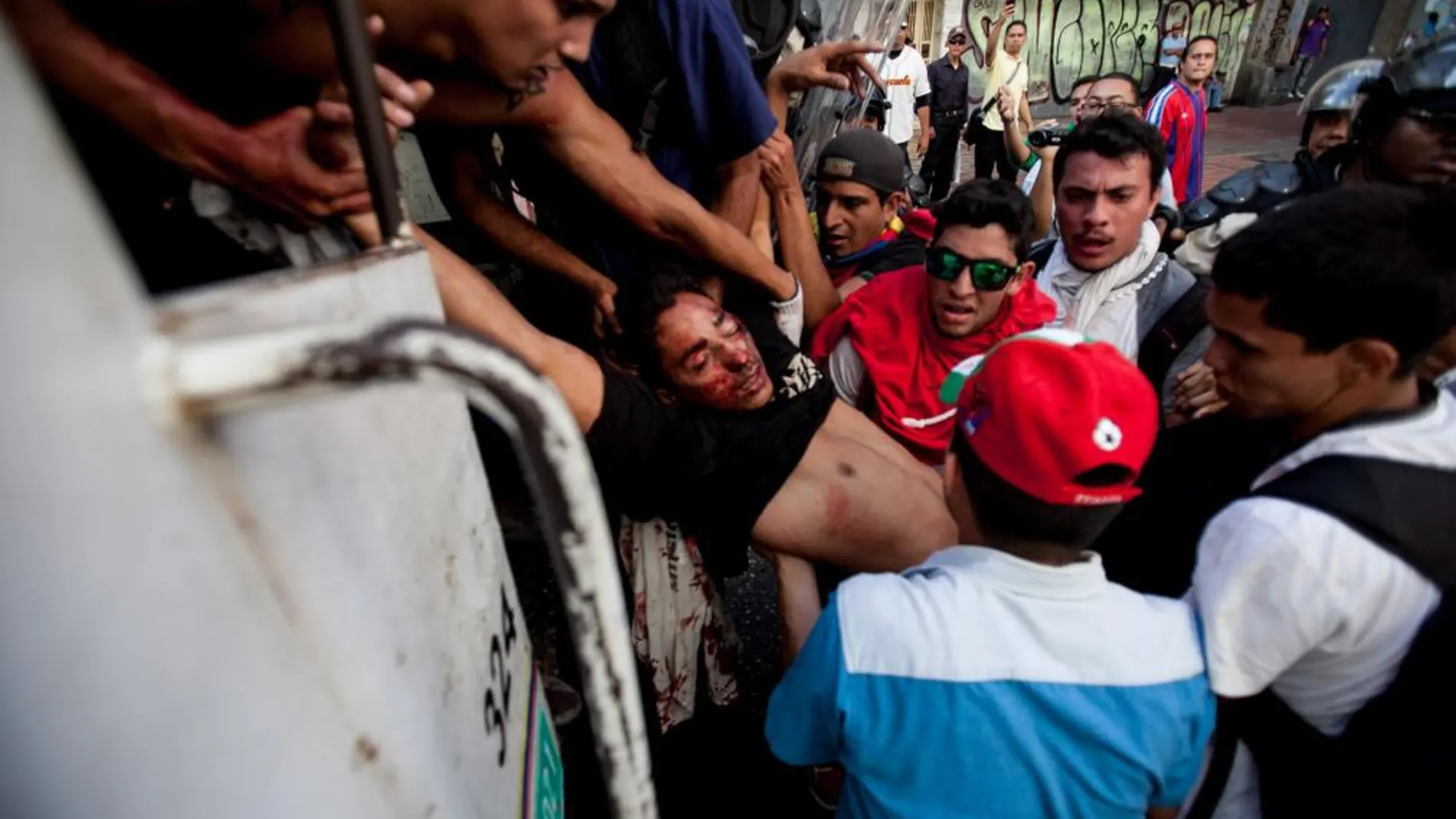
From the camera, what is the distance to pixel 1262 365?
4.52ft

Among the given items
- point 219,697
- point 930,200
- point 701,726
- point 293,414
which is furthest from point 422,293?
point 930,200

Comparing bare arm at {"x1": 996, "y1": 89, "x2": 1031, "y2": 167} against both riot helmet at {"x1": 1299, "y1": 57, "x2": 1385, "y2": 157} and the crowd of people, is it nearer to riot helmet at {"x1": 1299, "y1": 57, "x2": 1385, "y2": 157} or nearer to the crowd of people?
riot helmet at {"x1": 1299, "y1": 57, "x2": 1385, "y2": 157}

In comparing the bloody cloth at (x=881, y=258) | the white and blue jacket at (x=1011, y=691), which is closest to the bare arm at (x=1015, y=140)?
the bloody cloth at (x=881, y=258)

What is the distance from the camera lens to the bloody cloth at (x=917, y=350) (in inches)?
84.6

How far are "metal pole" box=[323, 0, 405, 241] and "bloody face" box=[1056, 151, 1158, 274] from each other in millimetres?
2126

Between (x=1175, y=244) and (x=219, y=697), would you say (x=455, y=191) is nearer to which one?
(x=219, y=697)

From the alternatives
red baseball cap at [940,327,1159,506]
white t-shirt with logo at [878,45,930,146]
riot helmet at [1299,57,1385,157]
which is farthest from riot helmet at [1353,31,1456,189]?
white t-shirt with logo at [878,45,930,146]

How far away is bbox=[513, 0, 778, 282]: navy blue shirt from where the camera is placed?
5.88 ft

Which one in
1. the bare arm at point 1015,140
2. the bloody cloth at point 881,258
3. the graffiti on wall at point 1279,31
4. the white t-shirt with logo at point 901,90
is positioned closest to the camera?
the bloody cloth at point 881,258

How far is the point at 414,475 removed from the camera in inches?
27.5

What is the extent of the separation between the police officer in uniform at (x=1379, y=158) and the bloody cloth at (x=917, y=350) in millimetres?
588

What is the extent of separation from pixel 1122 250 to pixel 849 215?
909mm

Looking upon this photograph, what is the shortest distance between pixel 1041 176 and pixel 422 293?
10.7 ft

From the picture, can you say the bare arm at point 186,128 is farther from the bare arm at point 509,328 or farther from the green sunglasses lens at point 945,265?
the green sunglasses lens at point 945,265
